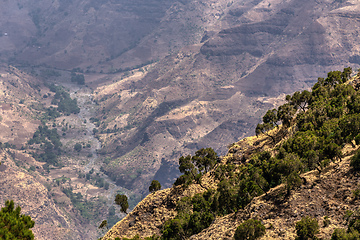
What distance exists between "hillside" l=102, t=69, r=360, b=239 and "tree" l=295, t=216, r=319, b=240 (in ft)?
4.92

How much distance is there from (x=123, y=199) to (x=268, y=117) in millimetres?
52680

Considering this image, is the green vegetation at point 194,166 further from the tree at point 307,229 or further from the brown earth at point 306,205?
the tree at point 307,229

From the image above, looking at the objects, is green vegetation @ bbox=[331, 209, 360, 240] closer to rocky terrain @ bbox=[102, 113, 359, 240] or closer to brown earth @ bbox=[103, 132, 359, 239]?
rocky terrain @ bbox=[102, 113, 359, 240]

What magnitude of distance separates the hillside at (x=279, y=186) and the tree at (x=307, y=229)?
4.92 feet

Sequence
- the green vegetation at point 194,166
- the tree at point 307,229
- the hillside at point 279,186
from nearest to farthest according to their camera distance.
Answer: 1. the tree at point 307,229
2. the hillside at point 279,186
3. the green vegetation at point 194,166

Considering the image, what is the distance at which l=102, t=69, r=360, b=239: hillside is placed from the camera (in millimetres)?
65125

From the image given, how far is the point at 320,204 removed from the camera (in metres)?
64.8

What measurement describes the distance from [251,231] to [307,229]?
10.1m

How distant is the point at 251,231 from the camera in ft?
211

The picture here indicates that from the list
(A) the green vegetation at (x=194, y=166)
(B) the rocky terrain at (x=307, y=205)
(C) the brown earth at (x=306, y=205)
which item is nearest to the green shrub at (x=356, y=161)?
(B) the rocky terrain at (x=307, y=205)

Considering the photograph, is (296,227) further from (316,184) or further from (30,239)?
(30,239)

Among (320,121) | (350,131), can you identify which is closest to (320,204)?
(350,131)

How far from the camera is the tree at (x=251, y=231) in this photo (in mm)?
64500

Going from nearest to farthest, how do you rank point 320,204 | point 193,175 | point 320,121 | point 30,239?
point 30,239, point 320,204, point 320,121, point 193,175
